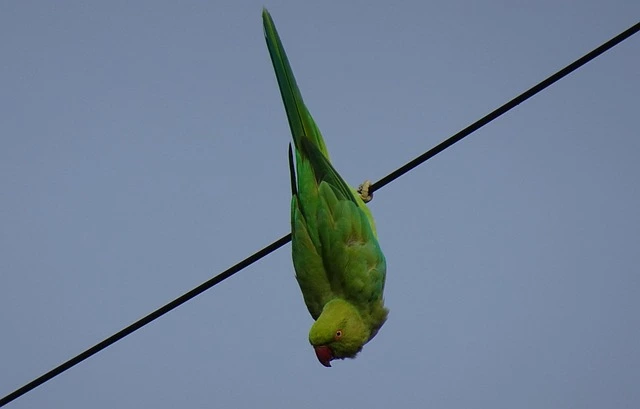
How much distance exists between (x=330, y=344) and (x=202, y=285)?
1589mm

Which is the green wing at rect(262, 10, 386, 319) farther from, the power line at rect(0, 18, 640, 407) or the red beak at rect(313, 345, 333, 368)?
the power line at rect(0, 18, 640, 407)

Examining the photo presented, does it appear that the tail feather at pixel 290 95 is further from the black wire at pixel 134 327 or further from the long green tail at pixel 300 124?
the black wire at pixel 134 327

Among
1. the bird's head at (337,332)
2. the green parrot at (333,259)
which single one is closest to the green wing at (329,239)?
the green parrot at (333,259)

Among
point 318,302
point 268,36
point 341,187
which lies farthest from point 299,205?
point 268,36

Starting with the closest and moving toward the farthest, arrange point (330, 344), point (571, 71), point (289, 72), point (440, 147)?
1. point (571, 71)
2. point (440, 147)
3. point (330, 344)
4. point (289, 72)

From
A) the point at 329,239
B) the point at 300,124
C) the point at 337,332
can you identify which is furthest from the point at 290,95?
the point at 337,332

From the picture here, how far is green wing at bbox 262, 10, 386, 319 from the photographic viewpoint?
5496 mm

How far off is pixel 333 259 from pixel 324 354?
2.00 ft

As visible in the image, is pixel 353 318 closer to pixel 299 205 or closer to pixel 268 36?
pixel 299 205

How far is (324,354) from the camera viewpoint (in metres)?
5.45

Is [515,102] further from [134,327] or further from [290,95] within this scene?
[290,95]

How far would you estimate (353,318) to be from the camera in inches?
215

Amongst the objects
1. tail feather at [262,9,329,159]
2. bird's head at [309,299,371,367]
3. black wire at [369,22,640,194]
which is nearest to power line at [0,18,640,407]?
black wire at [369,22,640,194]

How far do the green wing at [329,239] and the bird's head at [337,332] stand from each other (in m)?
0.11
